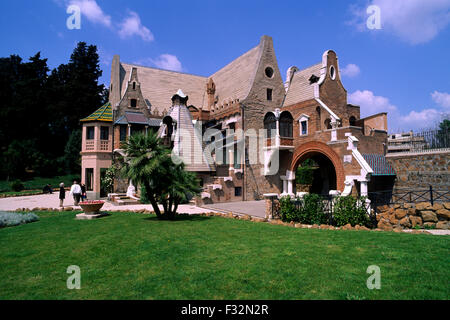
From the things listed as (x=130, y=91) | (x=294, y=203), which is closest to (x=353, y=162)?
(x=294, y=203)

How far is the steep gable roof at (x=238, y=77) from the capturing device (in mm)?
25969

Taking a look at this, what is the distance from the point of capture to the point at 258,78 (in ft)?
84.1

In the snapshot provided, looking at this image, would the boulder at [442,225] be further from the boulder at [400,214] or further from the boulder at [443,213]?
the boulder at [400,214]

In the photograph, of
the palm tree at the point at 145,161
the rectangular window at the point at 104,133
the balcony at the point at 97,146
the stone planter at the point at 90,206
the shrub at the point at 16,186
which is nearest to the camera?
the palm tree at the point at 145,161

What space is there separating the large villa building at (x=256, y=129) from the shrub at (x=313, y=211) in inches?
214

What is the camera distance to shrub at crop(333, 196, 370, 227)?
1158 centimetres

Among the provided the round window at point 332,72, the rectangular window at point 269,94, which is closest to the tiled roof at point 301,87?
the round window at point 332,72

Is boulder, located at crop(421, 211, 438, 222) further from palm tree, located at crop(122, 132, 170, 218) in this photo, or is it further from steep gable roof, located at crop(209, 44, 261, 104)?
steep gable roof, located at crop(209, 44, 261, 104)

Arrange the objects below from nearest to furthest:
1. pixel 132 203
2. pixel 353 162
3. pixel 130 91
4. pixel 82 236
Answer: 1. pixel 82 236
2. pixel 353 162
3. pixel 132 203
4. pixel 130 91

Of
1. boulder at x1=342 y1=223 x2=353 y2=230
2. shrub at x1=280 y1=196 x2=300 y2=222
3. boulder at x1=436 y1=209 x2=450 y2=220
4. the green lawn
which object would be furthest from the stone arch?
the green lawn

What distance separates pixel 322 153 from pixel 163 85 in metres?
20.8

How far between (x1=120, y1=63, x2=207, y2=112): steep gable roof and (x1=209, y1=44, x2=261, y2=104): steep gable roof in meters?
3.03
